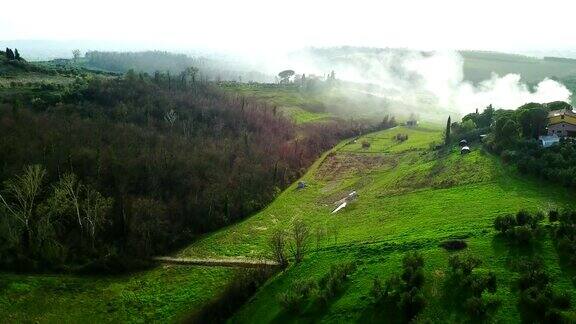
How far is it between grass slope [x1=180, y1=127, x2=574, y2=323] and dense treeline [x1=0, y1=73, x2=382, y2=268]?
6463 mm

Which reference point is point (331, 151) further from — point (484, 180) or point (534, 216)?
point (534, 216)

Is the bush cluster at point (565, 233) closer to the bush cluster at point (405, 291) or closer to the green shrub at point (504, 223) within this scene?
the green shrub at point (504, 223)

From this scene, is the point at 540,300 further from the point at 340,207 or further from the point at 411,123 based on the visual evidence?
the point at 411,123

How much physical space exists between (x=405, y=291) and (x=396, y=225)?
2225 cm

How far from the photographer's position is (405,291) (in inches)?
1855

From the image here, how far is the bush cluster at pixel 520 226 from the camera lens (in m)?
50.9

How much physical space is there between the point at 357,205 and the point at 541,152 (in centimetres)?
3096

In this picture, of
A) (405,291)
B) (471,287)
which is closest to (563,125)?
(471,287)

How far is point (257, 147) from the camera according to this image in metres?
120

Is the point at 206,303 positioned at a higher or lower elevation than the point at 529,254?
lower

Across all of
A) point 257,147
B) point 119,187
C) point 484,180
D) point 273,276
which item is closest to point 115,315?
point 273,276

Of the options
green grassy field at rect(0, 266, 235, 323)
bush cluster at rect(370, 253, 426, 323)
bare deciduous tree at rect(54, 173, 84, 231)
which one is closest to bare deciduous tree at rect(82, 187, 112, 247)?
bare deciduous tree at rect(54, 173, 84, 231)

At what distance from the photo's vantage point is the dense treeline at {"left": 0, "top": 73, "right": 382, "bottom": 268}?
70.2 meters

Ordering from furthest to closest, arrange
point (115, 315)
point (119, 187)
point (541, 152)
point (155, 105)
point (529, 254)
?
point (155, 105), point (119, 187), point (541, 152), point (115, 315), point (529, 254)
